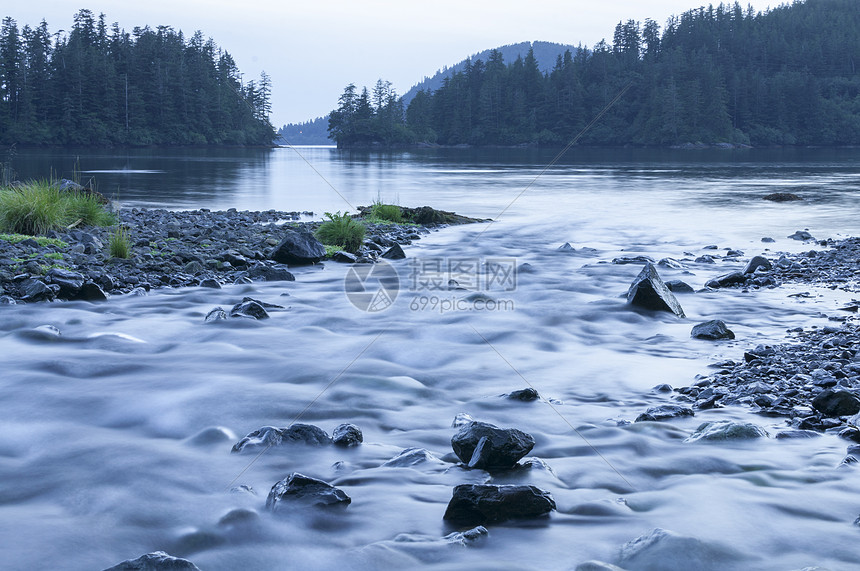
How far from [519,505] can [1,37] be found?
12865 cm

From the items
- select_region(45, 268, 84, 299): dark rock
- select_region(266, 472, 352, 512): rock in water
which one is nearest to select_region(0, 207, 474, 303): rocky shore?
select_region(45, 268, 84, 299): dark rock

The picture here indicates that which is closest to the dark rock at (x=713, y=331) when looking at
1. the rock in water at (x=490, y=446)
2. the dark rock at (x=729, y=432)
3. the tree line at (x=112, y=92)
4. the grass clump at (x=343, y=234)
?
the dark rock at (x=729, y=432)

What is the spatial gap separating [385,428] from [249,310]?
400cm

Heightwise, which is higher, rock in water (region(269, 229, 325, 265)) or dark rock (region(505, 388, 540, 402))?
rock in water (region(269, 229, 325, 265))

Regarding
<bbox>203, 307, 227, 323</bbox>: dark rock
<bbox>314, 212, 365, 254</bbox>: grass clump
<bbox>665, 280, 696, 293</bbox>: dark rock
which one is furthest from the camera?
<bbox>314, 212, 365, 254</bbox>: grass clump

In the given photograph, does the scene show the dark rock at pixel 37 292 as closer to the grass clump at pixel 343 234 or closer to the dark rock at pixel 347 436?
the dark rock at pixel 347 436

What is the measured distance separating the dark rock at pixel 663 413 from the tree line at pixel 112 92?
98883 millimetres

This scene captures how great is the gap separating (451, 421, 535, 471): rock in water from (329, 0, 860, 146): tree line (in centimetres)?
13007

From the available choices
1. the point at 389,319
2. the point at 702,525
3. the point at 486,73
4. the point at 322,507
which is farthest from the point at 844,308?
the point at 486,73

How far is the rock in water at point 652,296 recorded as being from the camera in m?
9.12

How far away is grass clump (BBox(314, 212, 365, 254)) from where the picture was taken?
47.7 ft

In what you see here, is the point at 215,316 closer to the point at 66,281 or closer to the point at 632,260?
the point at 66,281

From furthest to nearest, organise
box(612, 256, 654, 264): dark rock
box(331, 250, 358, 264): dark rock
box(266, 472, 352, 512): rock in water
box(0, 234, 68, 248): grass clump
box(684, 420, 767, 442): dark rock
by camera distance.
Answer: box(612, 256, 654, 264): dark rock
box(331, 250, 358, 264): dark rock
box(0, 234, 68, 248): grass clump
box(684, 420, 767, 442): dark rock
box(266, 472, 352, 512): rock in water

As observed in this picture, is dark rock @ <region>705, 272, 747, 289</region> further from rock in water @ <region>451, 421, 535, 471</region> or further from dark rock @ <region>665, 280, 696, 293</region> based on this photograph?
rock in water @ <region>451, 421, 535, 471</region>
